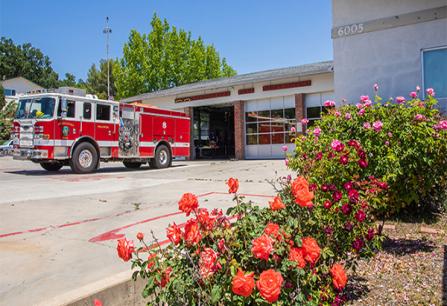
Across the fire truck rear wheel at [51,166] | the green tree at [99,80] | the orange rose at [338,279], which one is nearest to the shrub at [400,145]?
the orange rose at [338,279]

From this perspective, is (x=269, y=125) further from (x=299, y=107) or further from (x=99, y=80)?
(x=99, y=80)

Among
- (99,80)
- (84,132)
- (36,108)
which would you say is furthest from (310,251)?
(99,80)

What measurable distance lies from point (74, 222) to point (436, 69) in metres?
8.02

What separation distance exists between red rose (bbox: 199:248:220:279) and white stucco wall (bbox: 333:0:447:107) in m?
8.03

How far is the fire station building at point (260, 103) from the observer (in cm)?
2039

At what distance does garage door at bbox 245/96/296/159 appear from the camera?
21.7 metres

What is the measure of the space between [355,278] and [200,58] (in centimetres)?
3595

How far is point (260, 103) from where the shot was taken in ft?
74.4

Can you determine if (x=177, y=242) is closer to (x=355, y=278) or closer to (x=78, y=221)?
(x=355, y=278)

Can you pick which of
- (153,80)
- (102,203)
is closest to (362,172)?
(102,203)

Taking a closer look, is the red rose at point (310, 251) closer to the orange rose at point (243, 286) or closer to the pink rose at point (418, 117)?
the orange rose at point (243, 286)

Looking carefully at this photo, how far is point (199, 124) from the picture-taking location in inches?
1065

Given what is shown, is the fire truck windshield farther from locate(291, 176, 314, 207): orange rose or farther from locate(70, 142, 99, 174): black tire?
locate(291, 176, 314, 207): orange rose

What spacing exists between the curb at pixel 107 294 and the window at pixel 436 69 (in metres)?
7.98
